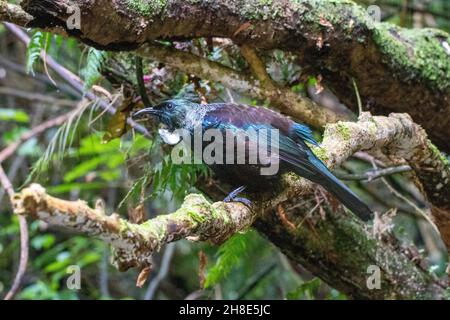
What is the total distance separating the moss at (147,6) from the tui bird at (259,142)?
1.80ft

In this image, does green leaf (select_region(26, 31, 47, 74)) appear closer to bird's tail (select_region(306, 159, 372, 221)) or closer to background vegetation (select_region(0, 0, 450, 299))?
background vegetation (select_region(0, 0, 450, 299))

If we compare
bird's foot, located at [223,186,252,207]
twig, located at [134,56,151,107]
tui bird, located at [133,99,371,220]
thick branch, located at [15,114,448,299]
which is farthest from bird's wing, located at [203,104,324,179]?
twig, located at [134,56,151,107]

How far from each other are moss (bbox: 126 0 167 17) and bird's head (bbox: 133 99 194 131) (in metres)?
0.54

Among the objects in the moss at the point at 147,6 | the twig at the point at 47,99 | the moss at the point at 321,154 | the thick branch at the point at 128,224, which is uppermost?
the twig at the point at 47,99

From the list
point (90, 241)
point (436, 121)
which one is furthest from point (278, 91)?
point (90, 241)

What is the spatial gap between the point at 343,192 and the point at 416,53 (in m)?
1.36

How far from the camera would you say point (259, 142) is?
3293mm

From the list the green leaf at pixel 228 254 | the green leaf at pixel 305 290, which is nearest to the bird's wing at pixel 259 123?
the green leaf at pixel 228 254

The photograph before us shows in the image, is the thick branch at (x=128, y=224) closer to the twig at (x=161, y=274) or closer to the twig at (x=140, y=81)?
the twig at (x=140, y=81)

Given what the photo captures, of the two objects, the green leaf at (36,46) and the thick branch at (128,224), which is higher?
the green leaf at (36,46)

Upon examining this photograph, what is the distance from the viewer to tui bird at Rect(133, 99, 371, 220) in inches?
123

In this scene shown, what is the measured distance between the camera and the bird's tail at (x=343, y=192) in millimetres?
3100

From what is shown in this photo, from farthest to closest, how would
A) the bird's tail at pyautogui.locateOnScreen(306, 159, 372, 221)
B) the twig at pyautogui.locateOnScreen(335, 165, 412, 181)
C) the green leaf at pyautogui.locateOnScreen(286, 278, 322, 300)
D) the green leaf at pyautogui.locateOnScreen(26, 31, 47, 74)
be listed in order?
the green leaf at pyautogui.locateOnScreen(286, 278, 322, 300) < the twig at pyautogui.locateOnScreen(335, 165, 412, 181) < the green leaf at pyautogui.locateOnScreen(26, 31, 47, 74) < the bird's tail at pyautogui.locateOnScreen(306, 159, 372, 221)
